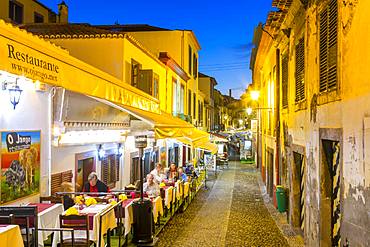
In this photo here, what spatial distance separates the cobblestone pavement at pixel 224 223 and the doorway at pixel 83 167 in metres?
2.55

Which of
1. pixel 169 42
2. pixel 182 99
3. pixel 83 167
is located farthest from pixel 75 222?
pixel 169 42

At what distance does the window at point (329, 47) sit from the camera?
305 inches

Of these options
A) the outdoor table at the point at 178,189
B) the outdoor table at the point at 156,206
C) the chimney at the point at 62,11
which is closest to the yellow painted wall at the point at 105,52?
the outdoor table at the point at 178,189

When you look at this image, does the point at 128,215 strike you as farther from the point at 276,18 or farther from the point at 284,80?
the point at 276,18

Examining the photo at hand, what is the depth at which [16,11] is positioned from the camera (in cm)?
2780

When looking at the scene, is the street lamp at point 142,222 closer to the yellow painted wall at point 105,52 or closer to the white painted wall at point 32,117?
the white painted wall at point 32,117

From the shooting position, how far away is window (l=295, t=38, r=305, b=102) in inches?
444

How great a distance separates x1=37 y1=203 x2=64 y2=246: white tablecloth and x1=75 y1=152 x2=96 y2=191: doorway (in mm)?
3482

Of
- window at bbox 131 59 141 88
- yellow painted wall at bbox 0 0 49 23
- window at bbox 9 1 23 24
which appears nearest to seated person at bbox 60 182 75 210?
window at bbox 131 59 141 88

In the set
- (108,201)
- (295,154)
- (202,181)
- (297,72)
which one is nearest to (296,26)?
(297,72)

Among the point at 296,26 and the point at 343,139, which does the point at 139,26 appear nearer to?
the point at 296,26

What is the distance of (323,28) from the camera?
8641mm

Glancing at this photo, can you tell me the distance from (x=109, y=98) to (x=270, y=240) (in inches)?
225

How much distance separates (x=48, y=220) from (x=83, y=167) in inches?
179
